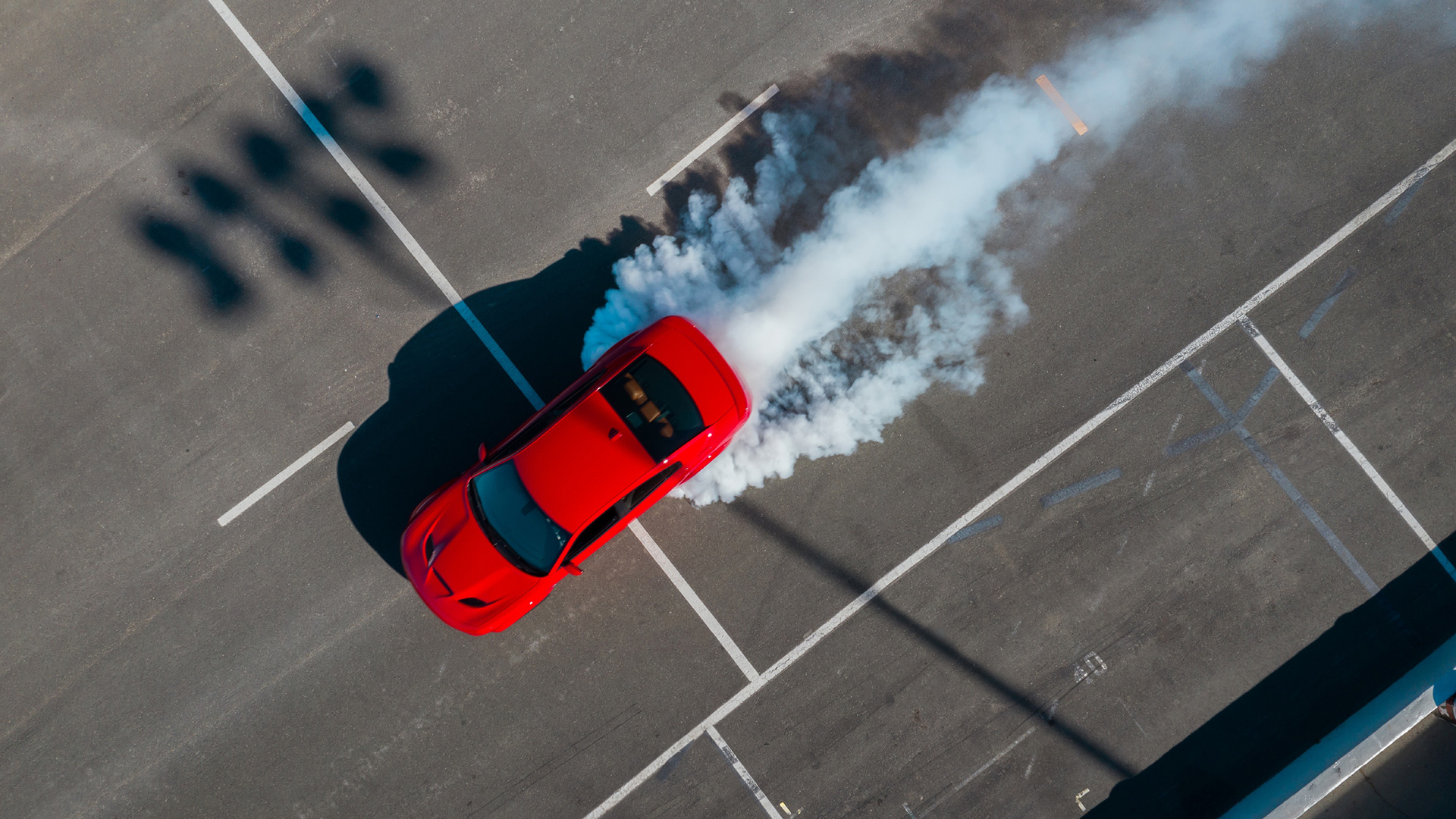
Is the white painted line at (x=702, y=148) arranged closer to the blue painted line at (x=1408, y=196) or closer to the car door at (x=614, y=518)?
the car door at (x=614, y=518)

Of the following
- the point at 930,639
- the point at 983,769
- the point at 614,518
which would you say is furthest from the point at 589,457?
the point at 983,769

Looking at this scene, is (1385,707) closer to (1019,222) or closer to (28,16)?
(1019,222)

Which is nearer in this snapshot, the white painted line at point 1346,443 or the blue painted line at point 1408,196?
the white painted line at point 1346,443

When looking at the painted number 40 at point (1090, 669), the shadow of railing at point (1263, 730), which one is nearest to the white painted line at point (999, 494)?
the painted number 40 at point (1090, 669)

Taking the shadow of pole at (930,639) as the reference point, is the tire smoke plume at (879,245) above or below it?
above

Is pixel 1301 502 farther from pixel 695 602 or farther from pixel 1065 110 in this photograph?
pixel 695 602

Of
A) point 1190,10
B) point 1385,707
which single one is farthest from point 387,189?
point 1385,707
